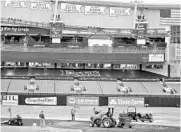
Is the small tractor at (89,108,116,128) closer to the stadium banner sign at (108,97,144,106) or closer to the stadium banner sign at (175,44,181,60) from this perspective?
the stadium banner sign at (108,97,144,106)

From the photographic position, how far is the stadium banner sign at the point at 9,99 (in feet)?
111

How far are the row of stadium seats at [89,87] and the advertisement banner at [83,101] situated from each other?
113 centimetres

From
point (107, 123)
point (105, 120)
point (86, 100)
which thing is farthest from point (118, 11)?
point (107, 123)

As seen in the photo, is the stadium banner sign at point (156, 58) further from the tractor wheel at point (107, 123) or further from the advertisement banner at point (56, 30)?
the tractor wheel at point (107, 123)

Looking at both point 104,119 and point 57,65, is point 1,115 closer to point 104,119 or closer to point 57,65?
point 104,119

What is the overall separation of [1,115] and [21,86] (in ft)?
27.2

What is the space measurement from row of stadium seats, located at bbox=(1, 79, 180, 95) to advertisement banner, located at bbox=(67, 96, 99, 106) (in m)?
1.13

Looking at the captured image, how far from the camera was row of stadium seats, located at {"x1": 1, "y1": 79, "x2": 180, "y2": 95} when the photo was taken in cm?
3603

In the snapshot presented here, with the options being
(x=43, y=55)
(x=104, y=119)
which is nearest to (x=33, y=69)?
(x=43, y=55)

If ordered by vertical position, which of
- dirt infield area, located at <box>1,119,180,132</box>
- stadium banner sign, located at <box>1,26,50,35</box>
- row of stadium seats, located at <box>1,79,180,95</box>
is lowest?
dirt infield area, located at <box>1,119,180,132</box>

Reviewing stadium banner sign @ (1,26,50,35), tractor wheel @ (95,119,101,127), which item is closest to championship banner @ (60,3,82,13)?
stadium banner sign @ (1,26,50,35)

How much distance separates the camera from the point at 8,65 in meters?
42.9

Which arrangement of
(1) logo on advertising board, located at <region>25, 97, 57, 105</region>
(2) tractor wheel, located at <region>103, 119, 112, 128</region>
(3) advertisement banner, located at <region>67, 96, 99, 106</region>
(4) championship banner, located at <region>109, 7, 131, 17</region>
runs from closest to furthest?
→ (2) tractor wheel, located at <region>103, 119, 112, 128</region> → (1) logo on advertising board, located at <region>25, 97, 57, 105</region> → (3) advertisement banner, located at <region>67, 96, 99, 106</region> → (4) championship banner, located at <region>109, 7, 131, 17</region>

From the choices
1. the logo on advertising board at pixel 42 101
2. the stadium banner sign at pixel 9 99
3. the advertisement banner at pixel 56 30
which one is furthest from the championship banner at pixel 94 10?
the stadium banner sign at pixel 9 99
